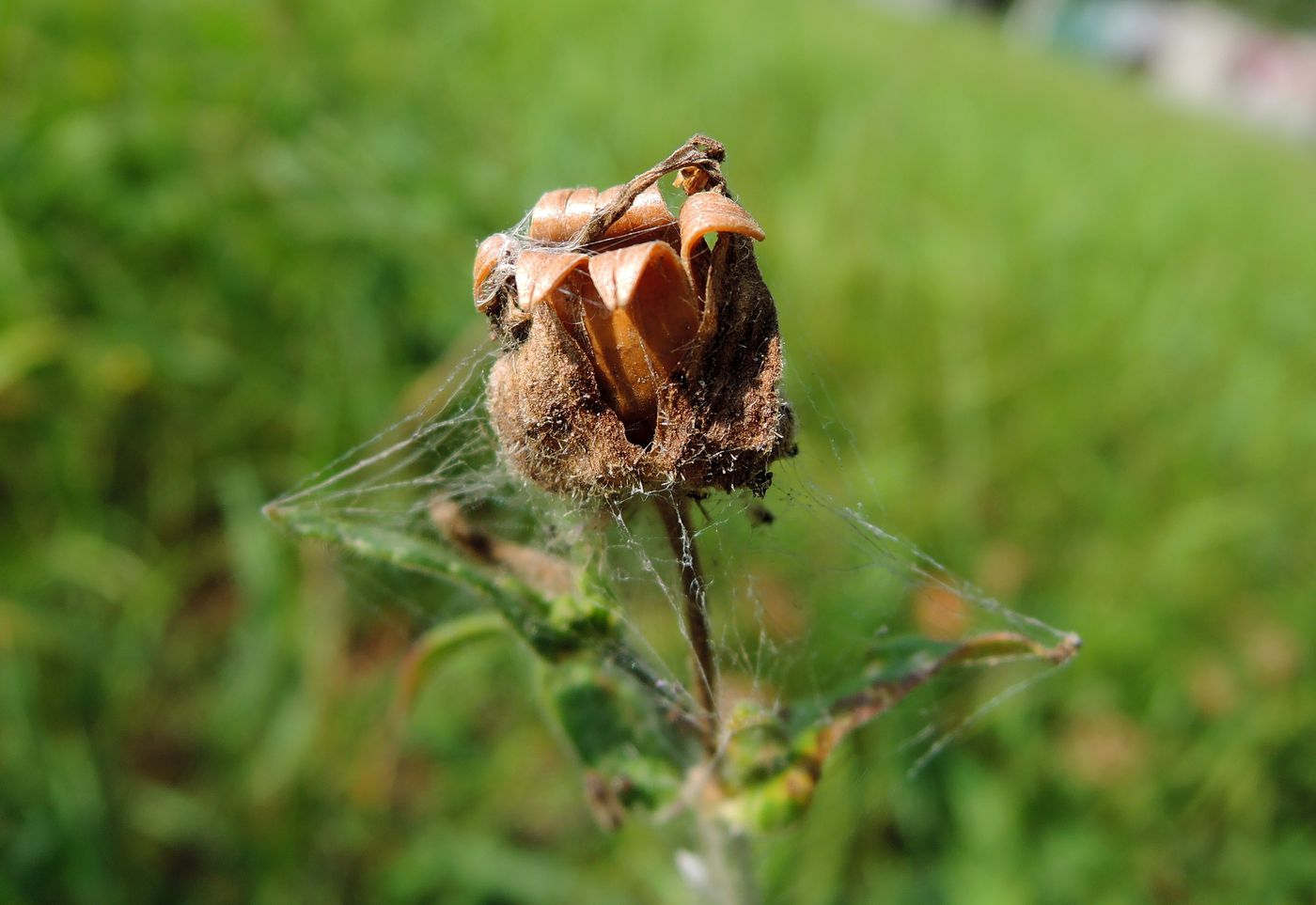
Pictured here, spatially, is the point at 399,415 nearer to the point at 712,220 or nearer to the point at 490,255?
the point at 490,255

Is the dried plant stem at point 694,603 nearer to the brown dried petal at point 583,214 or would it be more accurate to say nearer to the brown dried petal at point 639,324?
the brown dried petal at point 639,324

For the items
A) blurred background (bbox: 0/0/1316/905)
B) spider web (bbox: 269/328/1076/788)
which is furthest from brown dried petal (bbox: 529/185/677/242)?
blurred background (bbox: 0/0/1316/905)

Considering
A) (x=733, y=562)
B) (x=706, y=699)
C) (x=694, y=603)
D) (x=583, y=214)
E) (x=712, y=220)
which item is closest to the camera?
(x=712, y=220)

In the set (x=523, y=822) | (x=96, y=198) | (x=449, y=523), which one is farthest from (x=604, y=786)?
(x=96, y=198)

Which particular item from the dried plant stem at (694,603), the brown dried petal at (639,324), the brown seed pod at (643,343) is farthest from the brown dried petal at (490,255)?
the dried plant stem at (694,603)

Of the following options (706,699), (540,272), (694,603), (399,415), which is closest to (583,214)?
(540,272)
